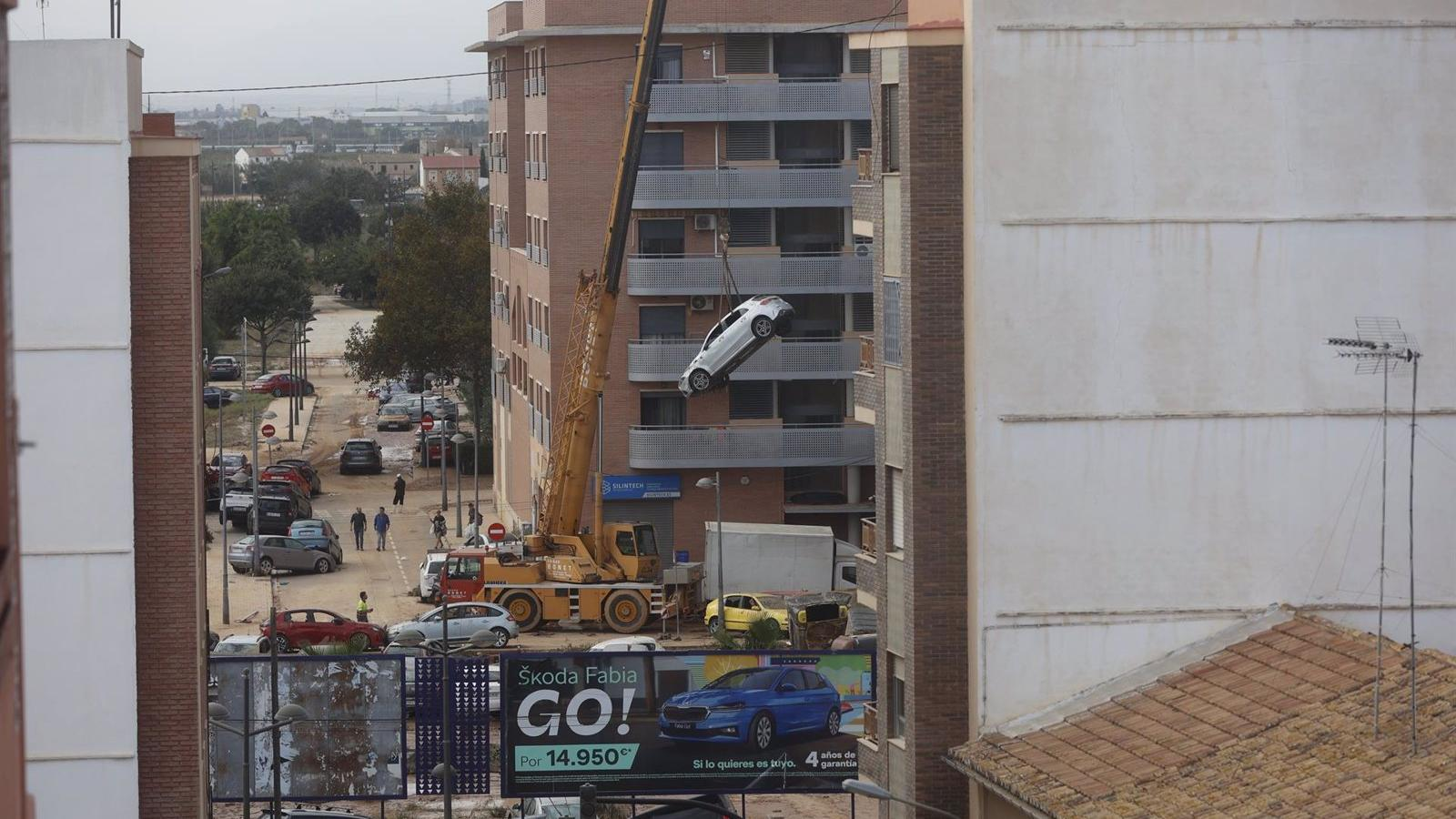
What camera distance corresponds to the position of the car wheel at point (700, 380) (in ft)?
181

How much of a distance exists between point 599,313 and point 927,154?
2543cm

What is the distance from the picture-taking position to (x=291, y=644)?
48.1 m

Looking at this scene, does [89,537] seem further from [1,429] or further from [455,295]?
[455,295]

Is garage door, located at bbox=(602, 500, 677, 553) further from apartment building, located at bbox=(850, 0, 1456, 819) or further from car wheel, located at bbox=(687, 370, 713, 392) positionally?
apartment building, located at bbox=(850, 0, 1456, 819)

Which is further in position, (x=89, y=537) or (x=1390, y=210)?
(x=1390, y=210)

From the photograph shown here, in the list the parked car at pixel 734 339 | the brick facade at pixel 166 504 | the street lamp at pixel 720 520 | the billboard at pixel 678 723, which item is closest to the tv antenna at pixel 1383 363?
the billboard at pixel 678 723

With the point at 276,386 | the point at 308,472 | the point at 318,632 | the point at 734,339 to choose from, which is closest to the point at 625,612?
the point at 734,339

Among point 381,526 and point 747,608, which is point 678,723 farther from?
point 381,526

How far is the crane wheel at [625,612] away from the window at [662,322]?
8710 mm

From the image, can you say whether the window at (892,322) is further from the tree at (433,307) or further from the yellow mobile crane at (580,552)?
the tree at (433,307)

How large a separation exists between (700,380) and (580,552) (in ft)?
18.0

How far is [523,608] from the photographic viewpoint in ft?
173

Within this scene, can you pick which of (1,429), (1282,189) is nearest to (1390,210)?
(1282,189)

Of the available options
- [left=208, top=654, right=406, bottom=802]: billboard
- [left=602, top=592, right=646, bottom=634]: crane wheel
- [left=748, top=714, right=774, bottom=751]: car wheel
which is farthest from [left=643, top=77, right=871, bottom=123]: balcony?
[left=748, top=714, right=774, bottom=751]: car wheel
